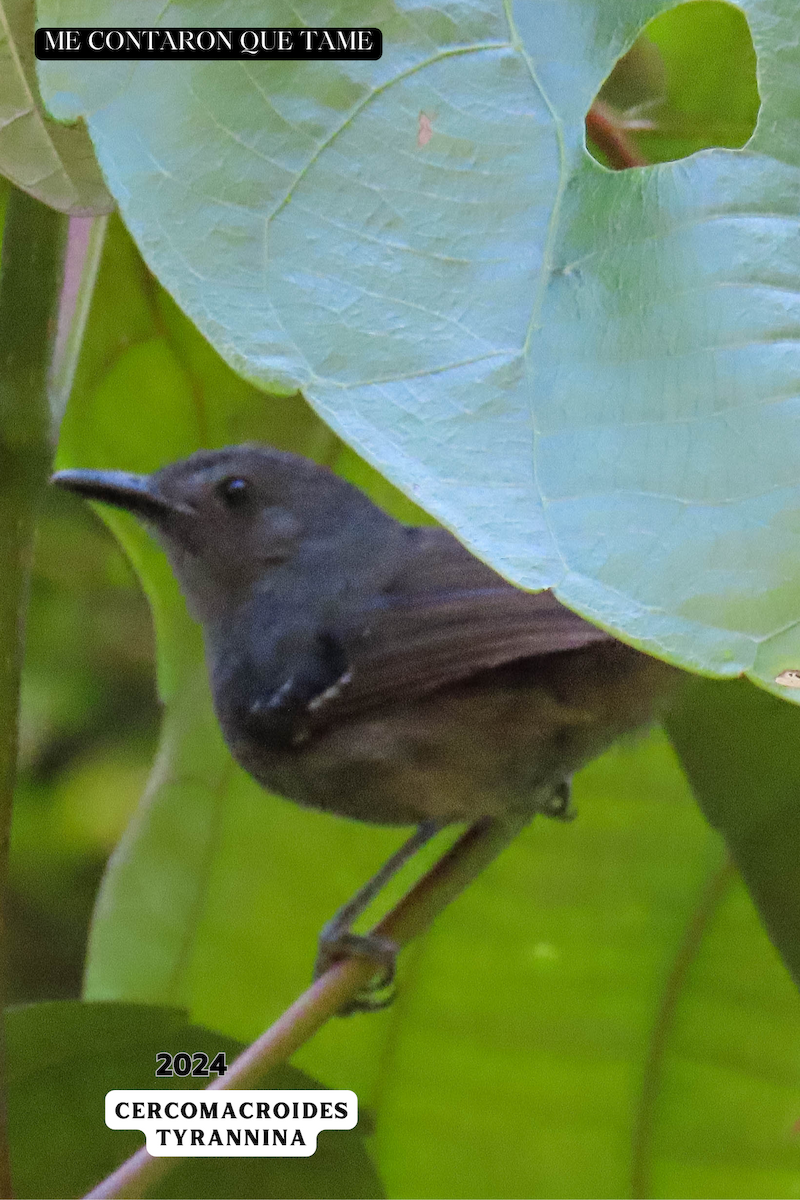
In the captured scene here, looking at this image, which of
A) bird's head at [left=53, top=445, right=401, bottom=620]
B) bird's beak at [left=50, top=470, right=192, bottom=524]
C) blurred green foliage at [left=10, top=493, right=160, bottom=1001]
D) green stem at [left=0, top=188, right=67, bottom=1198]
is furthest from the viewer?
blurred green foliage at [left=10, top=493, right=160, bottom=1001]

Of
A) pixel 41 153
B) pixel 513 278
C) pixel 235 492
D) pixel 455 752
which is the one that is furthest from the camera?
pixel 235 492

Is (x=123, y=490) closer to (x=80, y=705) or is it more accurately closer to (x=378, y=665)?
(x=378, y=665)

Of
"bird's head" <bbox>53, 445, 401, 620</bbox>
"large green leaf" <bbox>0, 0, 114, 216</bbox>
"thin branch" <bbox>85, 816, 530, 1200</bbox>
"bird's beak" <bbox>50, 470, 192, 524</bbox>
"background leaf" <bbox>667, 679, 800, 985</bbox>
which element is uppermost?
"large green leaf" <bbox>0, 0, 114, 216</bbox>

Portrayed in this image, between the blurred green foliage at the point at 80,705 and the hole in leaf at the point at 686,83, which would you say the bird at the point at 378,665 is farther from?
the hole in leaf at the point at 686,83

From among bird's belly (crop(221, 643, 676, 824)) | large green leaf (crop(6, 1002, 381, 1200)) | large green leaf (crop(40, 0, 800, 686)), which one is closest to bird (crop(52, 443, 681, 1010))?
bird's belly (crop(221, 643, 676, 824))

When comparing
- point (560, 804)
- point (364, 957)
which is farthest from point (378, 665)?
point (364, 957)

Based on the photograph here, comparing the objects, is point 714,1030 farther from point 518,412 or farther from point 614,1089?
point 518,412

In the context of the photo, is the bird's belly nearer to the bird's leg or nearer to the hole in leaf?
the bird's leg

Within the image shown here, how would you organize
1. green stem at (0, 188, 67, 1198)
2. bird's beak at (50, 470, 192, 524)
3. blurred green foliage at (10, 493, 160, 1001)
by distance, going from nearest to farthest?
green stem at (0, 188, 67, 1198), bird's beak at (50, 470, 192, 524), blurred green foliage at (10, 493, 160, 1001)
